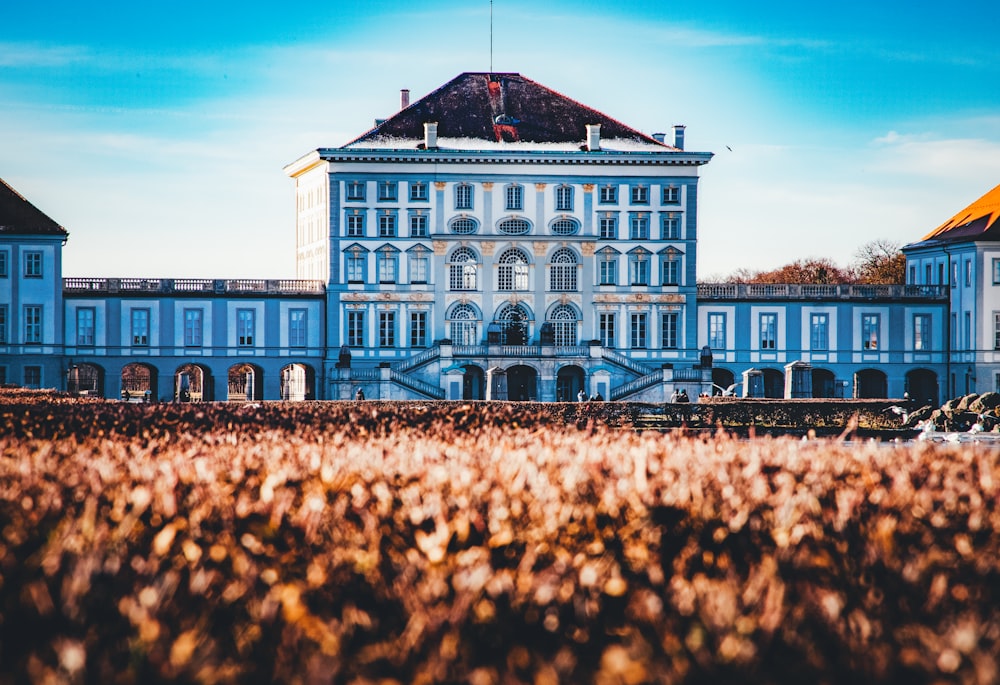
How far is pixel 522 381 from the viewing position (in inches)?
2721

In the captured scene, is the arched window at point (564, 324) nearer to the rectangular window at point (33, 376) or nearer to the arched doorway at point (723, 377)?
the arched doorway at point (723, 377)

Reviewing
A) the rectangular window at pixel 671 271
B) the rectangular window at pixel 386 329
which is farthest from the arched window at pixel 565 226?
the rectangular window at pixel 386 329

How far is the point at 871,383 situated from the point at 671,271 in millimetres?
12520

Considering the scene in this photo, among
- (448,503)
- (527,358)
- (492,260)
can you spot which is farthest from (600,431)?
(492,260)

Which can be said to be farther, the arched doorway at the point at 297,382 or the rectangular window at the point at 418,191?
the arched doorway at the point at 297,382

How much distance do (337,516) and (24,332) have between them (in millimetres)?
63721

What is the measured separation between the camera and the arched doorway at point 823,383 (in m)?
74.2

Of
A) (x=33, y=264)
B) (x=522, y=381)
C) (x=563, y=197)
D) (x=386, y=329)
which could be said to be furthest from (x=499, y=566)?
(x=33, y=264)

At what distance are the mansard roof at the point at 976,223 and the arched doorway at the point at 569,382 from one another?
21.7 metres

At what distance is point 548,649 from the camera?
792 centimetres

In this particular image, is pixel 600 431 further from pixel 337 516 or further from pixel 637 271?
pixel 637 271

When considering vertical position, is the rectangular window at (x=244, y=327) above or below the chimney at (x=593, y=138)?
below

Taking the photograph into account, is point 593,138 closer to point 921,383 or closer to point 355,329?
point 355,329

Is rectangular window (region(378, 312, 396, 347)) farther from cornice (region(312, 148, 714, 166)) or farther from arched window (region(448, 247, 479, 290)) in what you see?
cornice (region(312, 148, 714, 166))
